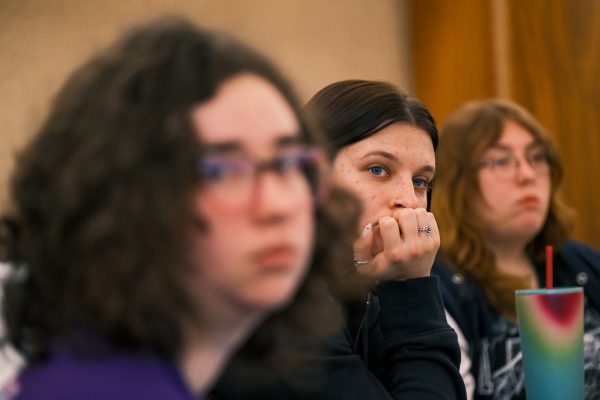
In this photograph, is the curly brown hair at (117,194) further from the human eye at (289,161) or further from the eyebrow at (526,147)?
the eyebrow at (526,147)

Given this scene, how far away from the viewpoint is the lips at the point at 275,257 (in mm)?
483

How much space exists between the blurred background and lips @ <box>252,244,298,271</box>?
1637 millimetres

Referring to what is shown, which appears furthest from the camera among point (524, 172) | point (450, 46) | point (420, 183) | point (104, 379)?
point (450, 46)

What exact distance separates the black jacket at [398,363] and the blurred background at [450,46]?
4.11ft

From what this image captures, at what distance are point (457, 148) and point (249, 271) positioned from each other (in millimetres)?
1269

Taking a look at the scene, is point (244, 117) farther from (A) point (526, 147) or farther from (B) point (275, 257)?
(A) point (526, 147)

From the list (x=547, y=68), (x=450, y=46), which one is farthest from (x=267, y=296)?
(x=450, y=46)

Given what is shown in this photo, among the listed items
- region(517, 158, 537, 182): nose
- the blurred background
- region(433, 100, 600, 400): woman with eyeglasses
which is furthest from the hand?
the blurred background

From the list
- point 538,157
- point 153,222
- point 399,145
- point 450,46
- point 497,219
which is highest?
point 153,222

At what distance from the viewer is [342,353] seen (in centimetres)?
94

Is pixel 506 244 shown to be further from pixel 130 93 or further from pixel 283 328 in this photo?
pixel 130 93

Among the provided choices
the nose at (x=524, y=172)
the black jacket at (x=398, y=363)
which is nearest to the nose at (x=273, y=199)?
the black jacket at (x=398, y=363)

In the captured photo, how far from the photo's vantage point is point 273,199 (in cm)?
48

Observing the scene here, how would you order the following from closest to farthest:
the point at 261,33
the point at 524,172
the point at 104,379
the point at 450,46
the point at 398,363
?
1. the point at 104,379
2. the point at 398,363
3. the point at 524,172
4. the point at 261,33
5. the point at 450,46
